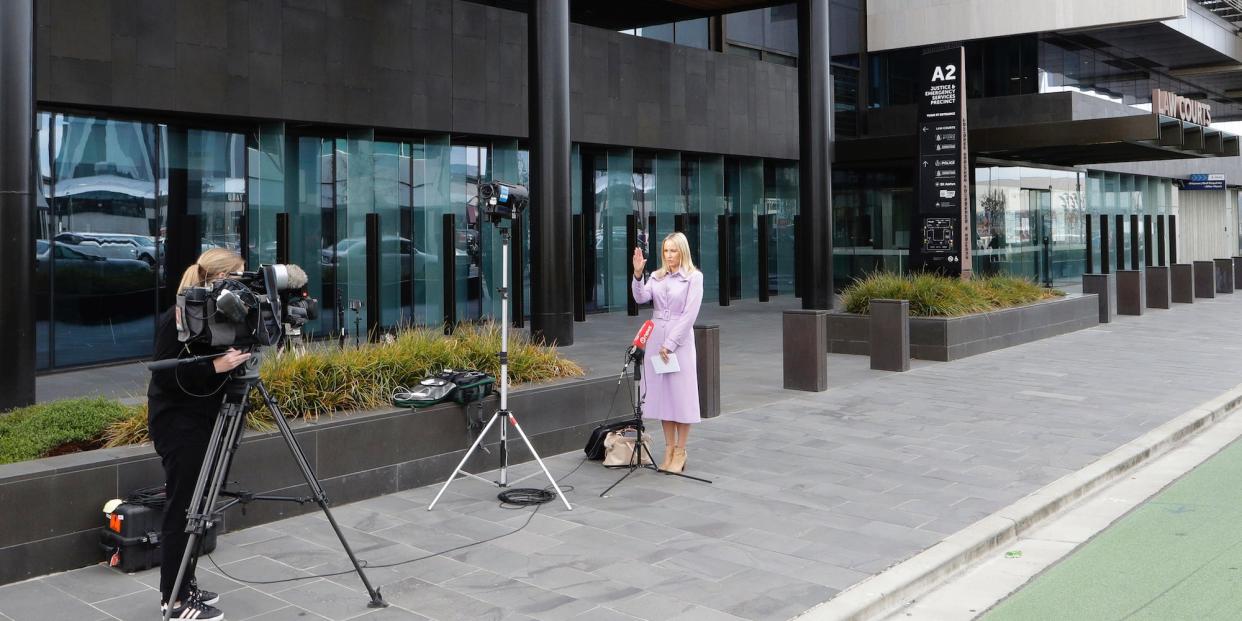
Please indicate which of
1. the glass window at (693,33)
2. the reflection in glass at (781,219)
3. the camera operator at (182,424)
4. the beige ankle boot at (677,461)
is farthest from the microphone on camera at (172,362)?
the reflection in glass at (781,219)

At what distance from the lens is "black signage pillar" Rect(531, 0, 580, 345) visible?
17438 mm

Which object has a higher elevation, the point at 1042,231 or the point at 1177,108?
the point at 1177,108

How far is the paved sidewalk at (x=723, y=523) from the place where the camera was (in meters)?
5.54

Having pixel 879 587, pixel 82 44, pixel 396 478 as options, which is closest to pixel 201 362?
pixel 396 478

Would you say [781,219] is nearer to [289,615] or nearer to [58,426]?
[58,426]

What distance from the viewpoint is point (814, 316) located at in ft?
43.1

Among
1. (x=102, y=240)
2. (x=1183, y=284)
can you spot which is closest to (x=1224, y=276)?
(x=1183, y=284)

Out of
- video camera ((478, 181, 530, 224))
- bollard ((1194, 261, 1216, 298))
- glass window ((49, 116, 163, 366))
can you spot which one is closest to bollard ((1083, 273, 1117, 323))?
bollard ((1194, 261, 1216, 298))

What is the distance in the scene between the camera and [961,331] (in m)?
16.4

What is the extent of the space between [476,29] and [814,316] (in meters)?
10.3

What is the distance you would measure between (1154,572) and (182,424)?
5.56 meters

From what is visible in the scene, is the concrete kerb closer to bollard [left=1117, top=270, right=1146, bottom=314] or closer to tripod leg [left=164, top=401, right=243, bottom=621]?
tripod leg [left=164, top=401, right=243, bottom=621]

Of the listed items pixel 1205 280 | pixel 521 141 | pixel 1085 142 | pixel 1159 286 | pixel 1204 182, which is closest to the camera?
pixel 521 141

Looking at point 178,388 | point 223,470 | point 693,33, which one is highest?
point 693,33
